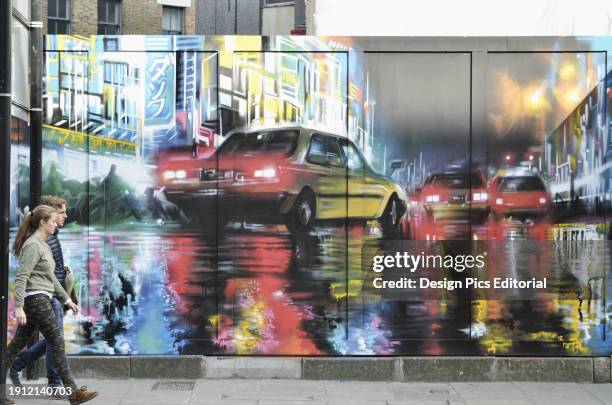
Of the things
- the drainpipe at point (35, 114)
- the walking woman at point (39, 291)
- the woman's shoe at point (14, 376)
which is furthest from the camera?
the drainpipe at point (35, 114)

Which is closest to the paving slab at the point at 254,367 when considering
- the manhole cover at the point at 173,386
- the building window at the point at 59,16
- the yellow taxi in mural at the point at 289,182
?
the manhole cover at the point at 173,386

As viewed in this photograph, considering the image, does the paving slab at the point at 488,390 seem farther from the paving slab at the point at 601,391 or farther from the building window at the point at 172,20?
the building window at the point at 172,20

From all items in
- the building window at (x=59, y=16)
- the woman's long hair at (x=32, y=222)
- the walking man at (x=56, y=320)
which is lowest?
the walking man at (x=56, y=320)

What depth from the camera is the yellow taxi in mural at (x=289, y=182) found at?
27.5 ft

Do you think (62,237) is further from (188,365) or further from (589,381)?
(589,381)

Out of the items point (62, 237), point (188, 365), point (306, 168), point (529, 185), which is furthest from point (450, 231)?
point (62, 237)

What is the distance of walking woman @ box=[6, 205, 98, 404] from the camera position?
683cm

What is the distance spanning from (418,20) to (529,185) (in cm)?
228

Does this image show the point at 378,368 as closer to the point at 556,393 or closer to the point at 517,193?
the point at 556,393

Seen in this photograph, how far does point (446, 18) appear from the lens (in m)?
9.11

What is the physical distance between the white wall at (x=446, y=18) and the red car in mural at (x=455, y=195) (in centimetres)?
179

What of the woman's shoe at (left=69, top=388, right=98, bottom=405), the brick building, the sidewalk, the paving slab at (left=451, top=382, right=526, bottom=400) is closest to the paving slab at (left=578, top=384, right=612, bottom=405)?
the sidewalk

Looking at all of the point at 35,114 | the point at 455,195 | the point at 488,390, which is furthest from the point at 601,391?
the point at 35,114

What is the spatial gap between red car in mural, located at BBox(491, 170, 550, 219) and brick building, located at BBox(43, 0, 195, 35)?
21.8 meters
